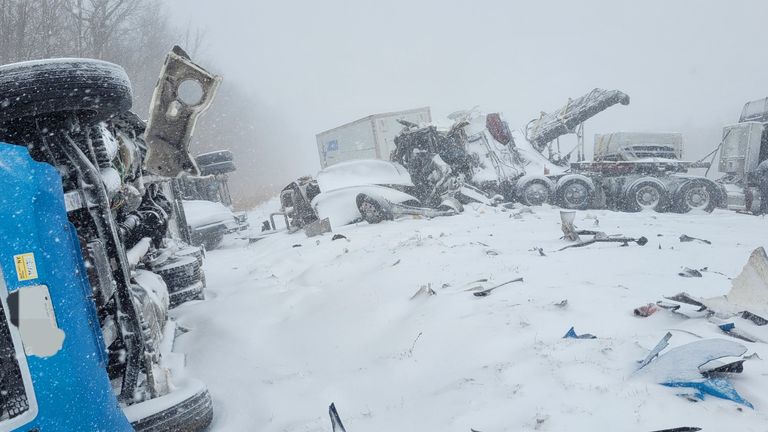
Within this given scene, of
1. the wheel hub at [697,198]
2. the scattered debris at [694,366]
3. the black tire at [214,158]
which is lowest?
the wheel hub at [697,198]

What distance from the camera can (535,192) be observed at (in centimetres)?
1193

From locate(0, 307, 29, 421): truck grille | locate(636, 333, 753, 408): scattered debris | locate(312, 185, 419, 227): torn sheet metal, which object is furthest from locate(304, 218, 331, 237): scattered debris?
locate(0, 307, 29, 421): truck grille

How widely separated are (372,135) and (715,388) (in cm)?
1925

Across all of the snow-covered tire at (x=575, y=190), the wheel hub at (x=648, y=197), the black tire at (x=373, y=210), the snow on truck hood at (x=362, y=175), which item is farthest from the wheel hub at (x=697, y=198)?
the black tire at (x=373, y=210)

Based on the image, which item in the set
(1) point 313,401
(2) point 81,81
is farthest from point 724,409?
(2) point 81,81

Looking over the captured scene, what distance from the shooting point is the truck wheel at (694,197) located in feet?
36.8

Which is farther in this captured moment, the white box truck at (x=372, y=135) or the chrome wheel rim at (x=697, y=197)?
the white box truck at (x=372, y=135)

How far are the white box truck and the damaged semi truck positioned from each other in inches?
690

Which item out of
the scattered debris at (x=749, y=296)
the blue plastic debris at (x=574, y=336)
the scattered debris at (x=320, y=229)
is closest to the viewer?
the blue plastic debris at (x=574, y=336)

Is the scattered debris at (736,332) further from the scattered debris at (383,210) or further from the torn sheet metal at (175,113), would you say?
the scattered debris at (383,210)

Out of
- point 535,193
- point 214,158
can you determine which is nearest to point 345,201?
point 214,158

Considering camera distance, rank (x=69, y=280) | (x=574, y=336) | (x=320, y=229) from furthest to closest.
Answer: (x=320, y=229) < (x=574, y=336) < (x=69, y=280)

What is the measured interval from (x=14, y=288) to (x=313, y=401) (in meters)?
1.51

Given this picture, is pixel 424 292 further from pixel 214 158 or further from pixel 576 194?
pixel 576 194
